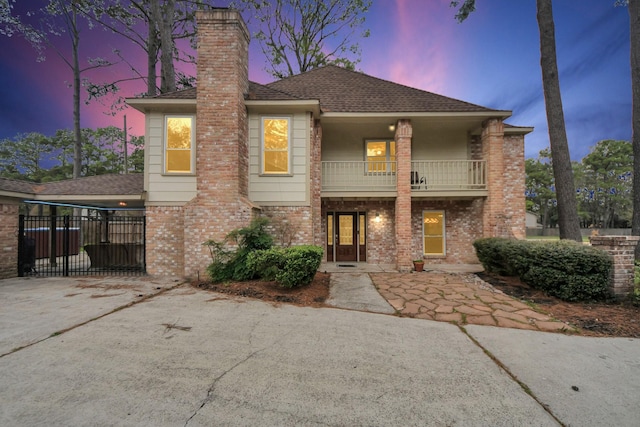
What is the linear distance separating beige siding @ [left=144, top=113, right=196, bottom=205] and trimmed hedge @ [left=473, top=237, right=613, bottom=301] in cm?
870

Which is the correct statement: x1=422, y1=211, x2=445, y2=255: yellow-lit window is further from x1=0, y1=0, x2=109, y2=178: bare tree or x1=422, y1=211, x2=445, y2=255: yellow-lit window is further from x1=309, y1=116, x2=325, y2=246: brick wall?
x1=0, y1=0, x2=109, y2=178: bare tree

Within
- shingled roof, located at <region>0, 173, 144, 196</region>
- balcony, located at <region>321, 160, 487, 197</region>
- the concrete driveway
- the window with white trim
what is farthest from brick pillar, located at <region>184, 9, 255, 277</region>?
the window with white trim

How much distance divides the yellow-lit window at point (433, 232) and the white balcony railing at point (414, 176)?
1243 millimetres

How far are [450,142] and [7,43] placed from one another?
1387 inches

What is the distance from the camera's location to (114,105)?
15227mm

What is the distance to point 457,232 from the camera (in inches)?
388

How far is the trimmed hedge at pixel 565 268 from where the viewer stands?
4.90 m

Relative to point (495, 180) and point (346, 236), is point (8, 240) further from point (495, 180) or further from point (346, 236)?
point (495, 180)

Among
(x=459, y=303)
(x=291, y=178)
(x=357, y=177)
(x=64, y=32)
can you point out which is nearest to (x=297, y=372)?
(x=459, y=303)

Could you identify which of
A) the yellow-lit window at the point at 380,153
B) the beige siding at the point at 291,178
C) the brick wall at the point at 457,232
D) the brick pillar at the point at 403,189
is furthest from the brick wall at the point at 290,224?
the brick wall at the point at 457,232

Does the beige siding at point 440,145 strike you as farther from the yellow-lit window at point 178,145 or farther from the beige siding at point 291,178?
the yellow-lit window at point 178,145

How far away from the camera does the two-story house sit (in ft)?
22.6

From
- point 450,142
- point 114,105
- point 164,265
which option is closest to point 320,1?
point 450,142

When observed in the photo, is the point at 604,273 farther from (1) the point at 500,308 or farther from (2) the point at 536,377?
(2) the point at 536,377
